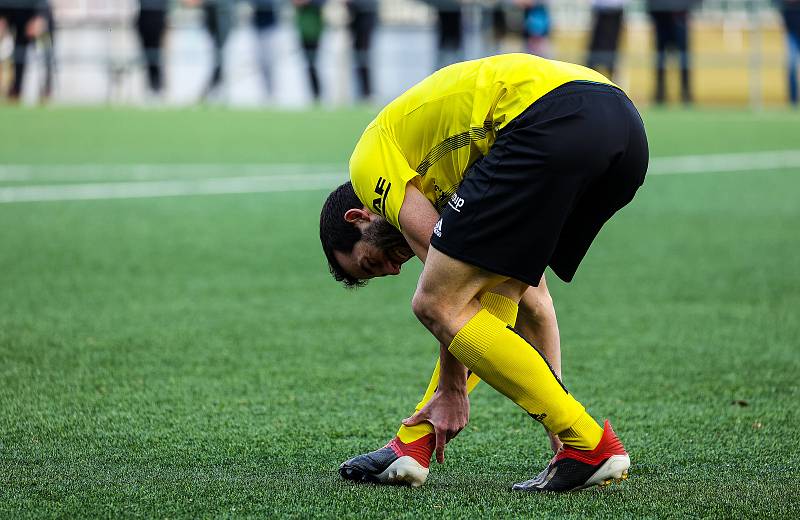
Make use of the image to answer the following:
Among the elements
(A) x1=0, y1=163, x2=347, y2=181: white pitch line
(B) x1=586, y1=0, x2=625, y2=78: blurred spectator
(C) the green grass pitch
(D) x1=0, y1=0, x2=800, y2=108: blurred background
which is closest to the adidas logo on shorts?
(C) the green grass pitch

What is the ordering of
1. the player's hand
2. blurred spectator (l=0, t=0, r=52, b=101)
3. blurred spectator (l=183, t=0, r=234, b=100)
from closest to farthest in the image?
the player's hand → blurred spectator (l=0, t=0, r=52, b=101) → blurred spectator (l=183, t=0, r=234, b=100)

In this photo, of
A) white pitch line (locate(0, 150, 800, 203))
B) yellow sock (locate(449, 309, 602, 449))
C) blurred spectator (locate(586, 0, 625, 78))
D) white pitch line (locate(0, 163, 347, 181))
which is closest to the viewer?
yellow sock (locate(449, 309, 602, 449))

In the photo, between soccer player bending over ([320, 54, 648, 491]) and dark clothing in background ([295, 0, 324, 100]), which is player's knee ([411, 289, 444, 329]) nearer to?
soccer player bending over ([320, 54, 648, 491])

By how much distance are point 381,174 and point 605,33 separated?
50.0ft

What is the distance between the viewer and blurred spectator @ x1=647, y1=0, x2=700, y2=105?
17844 millimetres

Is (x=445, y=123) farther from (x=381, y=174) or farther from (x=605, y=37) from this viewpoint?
(x=605, y=37)

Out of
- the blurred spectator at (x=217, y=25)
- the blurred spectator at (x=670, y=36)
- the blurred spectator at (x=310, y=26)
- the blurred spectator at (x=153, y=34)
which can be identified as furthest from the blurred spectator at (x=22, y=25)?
the blurred spectator at (x=670, y=36)

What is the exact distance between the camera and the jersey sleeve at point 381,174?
3.15 metres

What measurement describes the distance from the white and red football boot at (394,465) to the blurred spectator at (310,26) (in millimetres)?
15262

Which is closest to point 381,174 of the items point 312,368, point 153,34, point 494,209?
point 494,209

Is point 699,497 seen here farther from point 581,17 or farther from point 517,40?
point 581,17

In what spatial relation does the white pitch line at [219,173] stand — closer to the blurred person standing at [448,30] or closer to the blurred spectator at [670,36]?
the blurred spectator at [670,36]

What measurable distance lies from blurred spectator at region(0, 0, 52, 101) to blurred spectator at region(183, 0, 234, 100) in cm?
197

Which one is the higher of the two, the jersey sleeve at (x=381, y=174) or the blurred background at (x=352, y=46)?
the jersey sleeve at (x=381, y=174)
